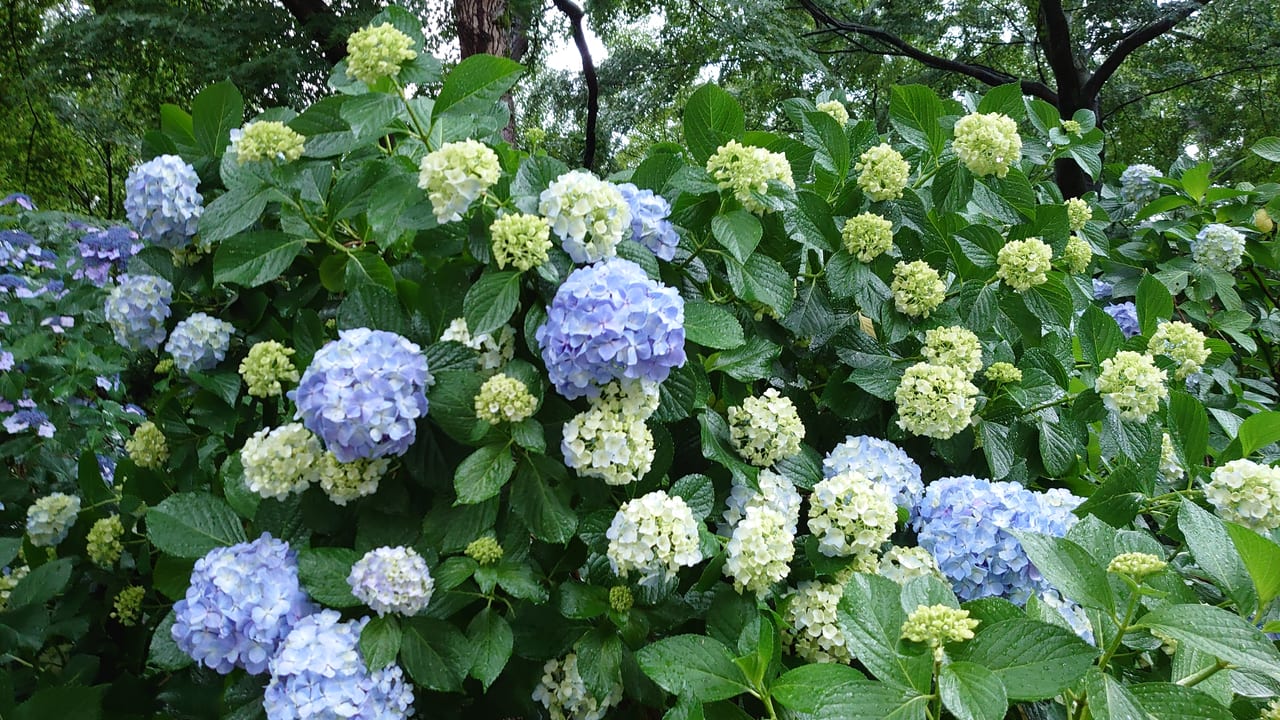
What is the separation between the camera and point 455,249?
48.4 inches

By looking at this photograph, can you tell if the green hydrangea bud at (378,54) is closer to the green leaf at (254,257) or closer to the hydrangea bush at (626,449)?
the hydrangea bush at (626,449)

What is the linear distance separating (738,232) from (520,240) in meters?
0.39

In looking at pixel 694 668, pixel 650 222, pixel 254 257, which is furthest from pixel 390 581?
pixel 650 222

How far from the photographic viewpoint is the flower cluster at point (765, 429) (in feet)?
4.34

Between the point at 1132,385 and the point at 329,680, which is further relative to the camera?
the point at 1132,385

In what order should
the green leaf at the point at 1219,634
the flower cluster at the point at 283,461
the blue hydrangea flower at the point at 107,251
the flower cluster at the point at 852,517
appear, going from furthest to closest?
the blue hydrangea flower at the point at 107,251
the flower cluster at the point at 852,517
the flower cluster at the point at 283,461
the green leaf at the point at 1219,634

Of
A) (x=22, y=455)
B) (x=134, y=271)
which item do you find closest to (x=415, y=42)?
(x=134, y=271)

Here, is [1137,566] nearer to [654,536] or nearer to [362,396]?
[654,536]

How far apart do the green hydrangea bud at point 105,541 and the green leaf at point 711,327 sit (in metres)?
A: 1.35

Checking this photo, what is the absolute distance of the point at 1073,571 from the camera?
3.11ft

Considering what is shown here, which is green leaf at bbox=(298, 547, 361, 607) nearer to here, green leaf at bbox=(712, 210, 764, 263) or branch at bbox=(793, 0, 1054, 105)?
green leaf at bbox=(712, 210, 764, 263)

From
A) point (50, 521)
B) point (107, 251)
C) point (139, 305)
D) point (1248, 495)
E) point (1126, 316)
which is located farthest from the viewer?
point (1126, 316)

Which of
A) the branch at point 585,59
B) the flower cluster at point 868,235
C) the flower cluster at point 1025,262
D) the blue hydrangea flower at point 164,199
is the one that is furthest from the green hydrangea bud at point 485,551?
the branch at point 585,59

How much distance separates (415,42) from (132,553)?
4.53 feet
